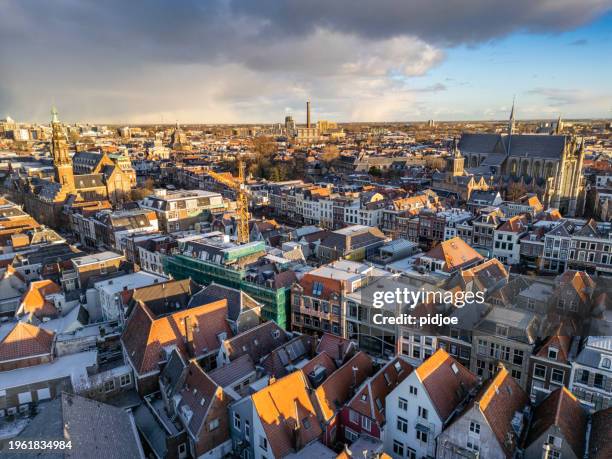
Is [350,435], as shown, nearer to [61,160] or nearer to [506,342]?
[506,342]

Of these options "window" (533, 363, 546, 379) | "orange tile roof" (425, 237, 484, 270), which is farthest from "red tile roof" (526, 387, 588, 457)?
"orange tile roof" (425, 237, 484, 270)

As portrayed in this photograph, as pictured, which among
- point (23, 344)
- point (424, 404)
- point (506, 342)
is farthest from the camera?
point (23, 344)

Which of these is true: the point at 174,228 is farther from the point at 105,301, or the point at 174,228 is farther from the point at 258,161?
the point at 258,161

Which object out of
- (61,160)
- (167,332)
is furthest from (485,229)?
(61,160)

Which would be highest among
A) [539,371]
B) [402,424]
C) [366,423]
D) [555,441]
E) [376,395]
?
[555,441]

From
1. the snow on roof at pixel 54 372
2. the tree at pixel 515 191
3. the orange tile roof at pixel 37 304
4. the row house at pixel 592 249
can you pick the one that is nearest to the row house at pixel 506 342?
the snow on roof at pixel 54 372
